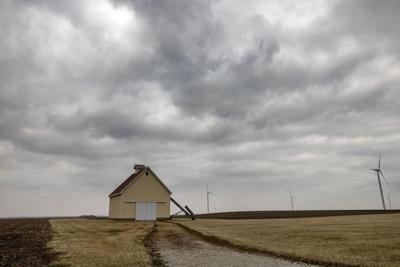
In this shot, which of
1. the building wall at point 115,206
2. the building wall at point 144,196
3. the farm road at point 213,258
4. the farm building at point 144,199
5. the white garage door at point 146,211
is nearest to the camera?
the farm road at point 213,258

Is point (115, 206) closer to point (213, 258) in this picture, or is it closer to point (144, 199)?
point (144, 199)

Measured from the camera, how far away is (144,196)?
63344 millimetres

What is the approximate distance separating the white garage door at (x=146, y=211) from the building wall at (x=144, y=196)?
602mm

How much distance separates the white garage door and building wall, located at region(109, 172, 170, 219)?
0.60 metres

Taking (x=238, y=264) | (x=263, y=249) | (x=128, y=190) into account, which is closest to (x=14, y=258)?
(x=238, y=264)

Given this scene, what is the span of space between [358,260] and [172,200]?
56.8 meters

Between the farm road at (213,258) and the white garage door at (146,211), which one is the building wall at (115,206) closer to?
the white garage door at (146,211)

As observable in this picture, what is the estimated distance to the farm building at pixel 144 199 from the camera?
203 feet

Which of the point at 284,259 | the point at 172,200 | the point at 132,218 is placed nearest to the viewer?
the point at 284,259

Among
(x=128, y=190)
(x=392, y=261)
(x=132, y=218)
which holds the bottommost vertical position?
(x=392, y=261)

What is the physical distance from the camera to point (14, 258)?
17484 mm

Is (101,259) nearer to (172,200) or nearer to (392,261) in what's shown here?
(392,261)

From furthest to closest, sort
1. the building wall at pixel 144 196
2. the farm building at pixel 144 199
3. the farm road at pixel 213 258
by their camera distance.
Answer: the farm building at pixel 144 199 → the building wall at pixel 144 196 → the farm road at pixel 213 258

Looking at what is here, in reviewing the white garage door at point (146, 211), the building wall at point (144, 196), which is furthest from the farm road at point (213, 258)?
the white garage door at point (146, 211)
